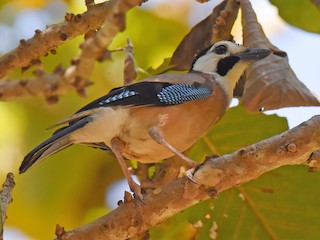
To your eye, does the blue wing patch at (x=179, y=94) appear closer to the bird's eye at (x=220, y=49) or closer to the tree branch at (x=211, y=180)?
the bird's eye at (x=220, y=49)

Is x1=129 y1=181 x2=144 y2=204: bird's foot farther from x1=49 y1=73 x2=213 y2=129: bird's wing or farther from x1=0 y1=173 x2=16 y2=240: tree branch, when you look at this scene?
x1=0 y1=173 x2=16 y2=240: tree branch

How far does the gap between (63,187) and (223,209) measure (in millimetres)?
1134

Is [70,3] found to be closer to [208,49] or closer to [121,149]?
[208,49]

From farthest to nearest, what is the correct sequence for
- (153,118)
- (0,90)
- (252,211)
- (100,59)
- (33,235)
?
(33,235) → (252,211) → (153,118) → (0,90) → (100,59)

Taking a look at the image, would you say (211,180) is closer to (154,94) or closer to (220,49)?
(154,94)

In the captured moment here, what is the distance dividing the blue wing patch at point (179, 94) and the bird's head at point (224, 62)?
0.76 feet

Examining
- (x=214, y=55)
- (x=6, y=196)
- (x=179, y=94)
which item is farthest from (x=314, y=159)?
(x=214, y=55)

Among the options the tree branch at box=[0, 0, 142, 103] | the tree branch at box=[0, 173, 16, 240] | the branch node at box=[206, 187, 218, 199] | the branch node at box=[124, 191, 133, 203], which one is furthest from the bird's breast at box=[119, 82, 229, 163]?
the tree branch at box=[0, 0, 142, 103]

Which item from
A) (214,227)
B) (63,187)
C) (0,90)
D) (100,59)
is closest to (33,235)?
(63,187)

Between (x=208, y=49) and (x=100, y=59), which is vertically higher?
(x=100, y=59)

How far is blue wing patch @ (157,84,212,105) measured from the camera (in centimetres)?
380

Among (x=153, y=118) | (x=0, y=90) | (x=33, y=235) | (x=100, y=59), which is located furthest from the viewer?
(x=33, y=235)

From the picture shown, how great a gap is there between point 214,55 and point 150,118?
0.62 m

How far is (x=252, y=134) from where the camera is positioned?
4.18 meters
